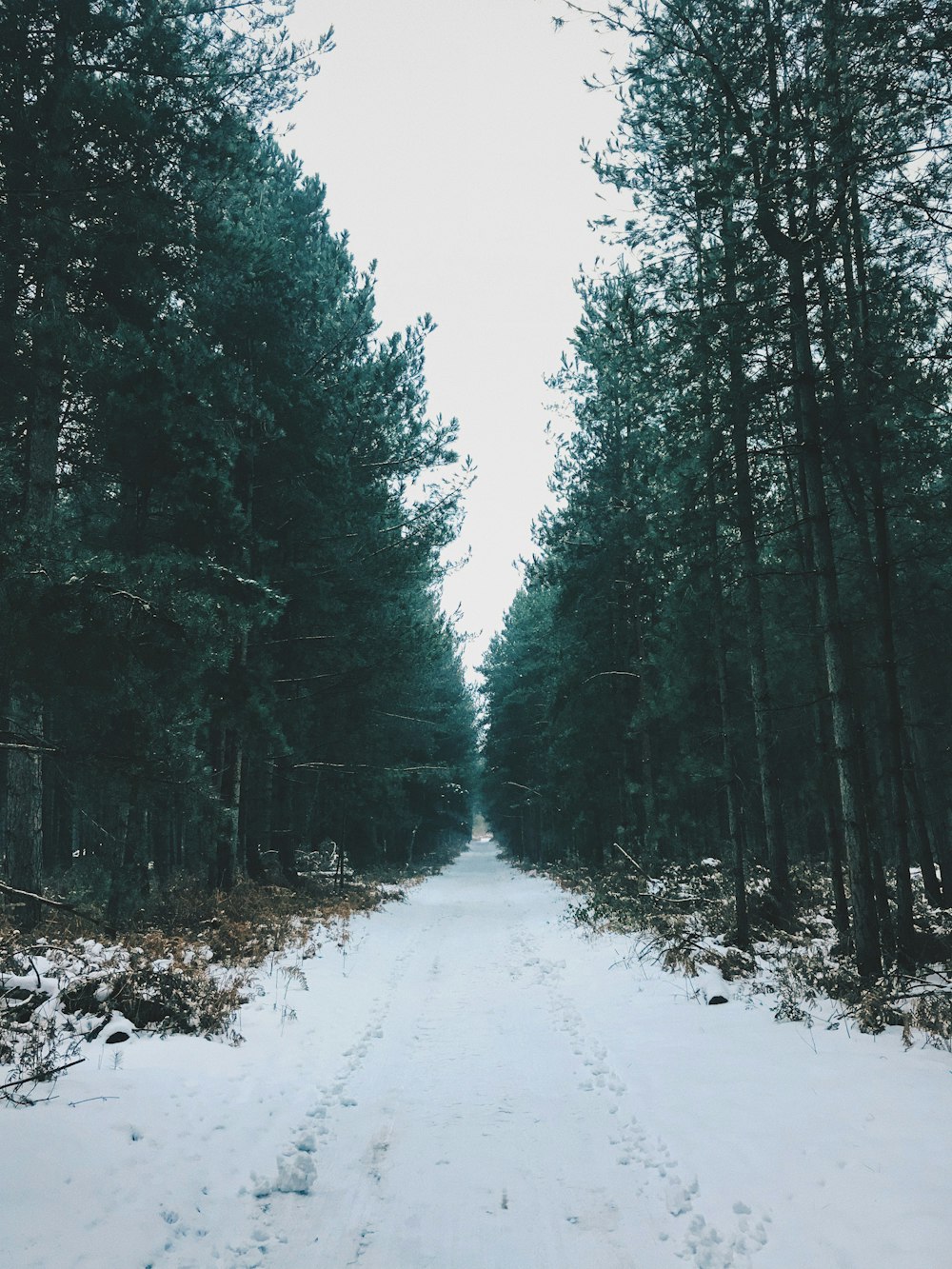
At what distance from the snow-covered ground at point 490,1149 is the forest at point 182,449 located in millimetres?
2391

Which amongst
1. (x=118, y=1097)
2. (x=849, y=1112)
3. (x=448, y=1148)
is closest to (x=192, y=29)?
(x=118, y=1097)

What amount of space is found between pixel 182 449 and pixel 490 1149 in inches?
374

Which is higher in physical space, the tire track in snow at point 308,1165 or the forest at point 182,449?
the forest at point 182,449

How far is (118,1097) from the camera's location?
537 centimetres

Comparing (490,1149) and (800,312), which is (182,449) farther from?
(490,1149)

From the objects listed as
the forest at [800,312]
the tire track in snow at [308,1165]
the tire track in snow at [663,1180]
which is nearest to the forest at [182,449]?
the tire track in snow at [308,1165]

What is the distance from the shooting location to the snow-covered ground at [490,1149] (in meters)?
3.87

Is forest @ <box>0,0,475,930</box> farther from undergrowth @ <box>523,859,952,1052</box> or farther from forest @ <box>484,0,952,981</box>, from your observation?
undergrowth @ <box>523,859,952,1052</box>

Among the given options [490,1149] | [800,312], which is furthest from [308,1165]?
[800,312]

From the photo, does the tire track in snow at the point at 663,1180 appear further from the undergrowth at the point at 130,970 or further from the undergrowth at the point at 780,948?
the undergrowth at the point at 130,970

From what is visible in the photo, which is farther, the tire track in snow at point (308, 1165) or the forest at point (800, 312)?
the forest at point (800, 312)

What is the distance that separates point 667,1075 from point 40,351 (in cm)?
1157

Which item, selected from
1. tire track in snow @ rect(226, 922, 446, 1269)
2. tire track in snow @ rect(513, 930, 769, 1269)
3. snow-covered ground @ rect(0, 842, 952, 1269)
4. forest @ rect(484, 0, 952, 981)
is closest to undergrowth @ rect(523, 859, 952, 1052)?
forest @ rect(484, 0, 952, 981)

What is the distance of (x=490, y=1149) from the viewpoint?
509 cm
